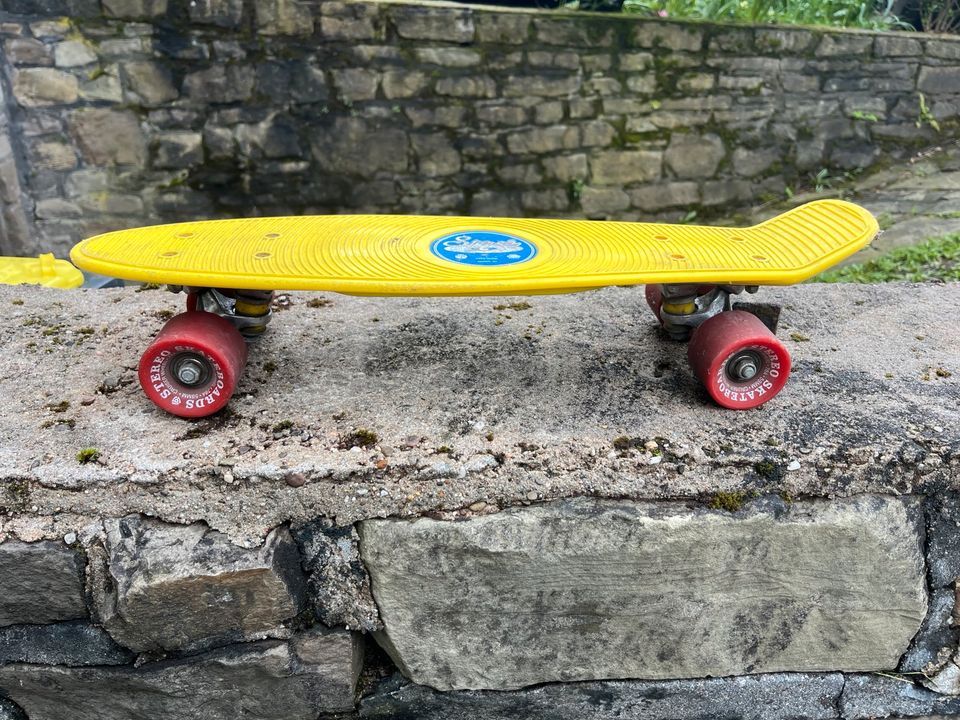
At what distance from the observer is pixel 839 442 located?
158cm

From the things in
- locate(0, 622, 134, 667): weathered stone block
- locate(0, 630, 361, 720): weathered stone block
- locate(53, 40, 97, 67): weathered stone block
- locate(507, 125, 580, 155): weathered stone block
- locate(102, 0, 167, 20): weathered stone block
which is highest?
locate(102, 0, 167, 20): weathered stone block

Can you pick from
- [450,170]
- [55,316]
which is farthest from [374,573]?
[450,170]

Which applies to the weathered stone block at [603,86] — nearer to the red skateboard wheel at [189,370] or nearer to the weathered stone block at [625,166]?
the weathered stone block at [625,166]

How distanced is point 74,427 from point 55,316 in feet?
2.30

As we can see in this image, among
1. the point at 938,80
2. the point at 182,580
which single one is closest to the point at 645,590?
the point at 182,580

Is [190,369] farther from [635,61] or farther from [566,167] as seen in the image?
[635,61]

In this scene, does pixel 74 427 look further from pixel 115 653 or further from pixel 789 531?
pixel 789 531

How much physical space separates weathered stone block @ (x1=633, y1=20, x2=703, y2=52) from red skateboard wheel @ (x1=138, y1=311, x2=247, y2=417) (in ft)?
13.4

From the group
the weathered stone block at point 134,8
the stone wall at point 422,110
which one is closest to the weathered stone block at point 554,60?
the stone wall at point 422,110

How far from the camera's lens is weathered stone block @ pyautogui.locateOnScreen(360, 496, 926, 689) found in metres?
1.52

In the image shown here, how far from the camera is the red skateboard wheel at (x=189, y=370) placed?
1.61m

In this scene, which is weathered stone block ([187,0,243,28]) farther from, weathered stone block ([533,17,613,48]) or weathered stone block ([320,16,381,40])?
weathered stone block ([533,17,613,48])

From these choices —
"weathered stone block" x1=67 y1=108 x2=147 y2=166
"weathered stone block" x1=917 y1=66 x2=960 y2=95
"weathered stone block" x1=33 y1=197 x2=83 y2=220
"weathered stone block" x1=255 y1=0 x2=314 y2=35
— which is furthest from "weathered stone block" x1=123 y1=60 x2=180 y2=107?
"weathered stone block" x1=917 y1=66 x2=960 y2=95

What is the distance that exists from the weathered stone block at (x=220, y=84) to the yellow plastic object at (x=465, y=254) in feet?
9.42
